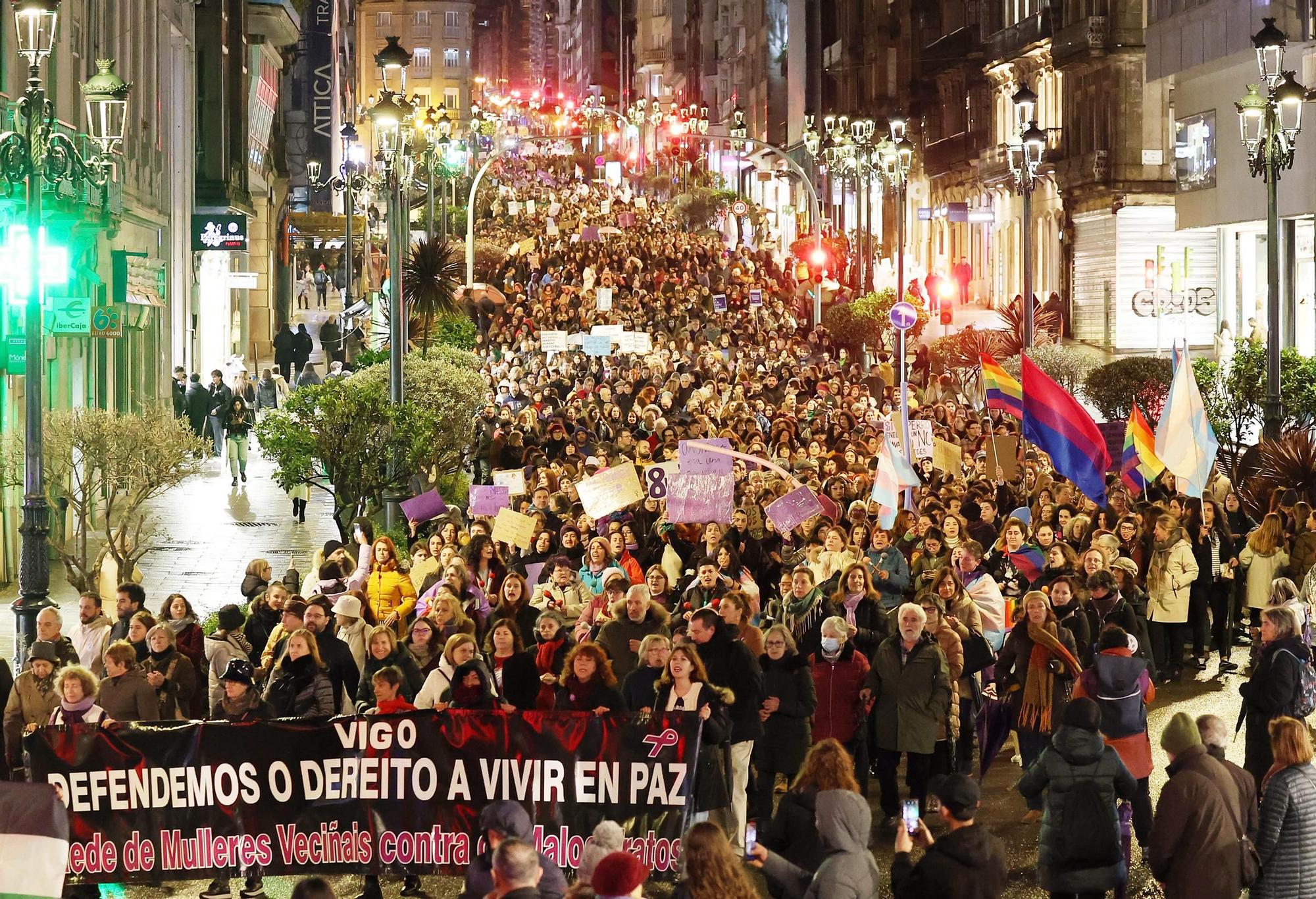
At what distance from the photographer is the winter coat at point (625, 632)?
39.4ft

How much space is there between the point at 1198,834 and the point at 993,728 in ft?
12.5

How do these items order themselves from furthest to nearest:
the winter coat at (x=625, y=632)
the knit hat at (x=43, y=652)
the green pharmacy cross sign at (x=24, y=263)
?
the green pharmacy cross sign at (x=24, y=263) < the winter coat at (x=625, y=632) < the knit hat at (x=43, y=652)

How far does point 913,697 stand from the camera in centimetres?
1151

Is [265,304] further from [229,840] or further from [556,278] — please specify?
[229,840]

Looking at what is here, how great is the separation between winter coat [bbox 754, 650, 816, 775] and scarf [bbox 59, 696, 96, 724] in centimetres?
341

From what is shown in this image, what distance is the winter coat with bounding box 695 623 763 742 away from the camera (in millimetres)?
10836

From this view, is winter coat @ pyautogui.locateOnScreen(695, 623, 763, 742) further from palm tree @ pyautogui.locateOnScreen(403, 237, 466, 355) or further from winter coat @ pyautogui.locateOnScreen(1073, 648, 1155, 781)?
palm tree @ pyautogui.locateOnScreen(403, 237, 466, 355)

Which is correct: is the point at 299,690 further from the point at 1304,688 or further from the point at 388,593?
the point at 1304,688

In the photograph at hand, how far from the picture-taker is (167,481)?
20.0 m

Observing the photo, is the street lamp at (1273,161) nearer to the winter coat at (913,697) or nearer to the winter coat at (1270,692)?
the winter coat at (1270,692)

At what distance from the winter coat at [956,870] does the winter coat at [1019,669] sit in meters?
4.31

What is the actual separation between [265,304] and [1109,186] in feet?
78.0

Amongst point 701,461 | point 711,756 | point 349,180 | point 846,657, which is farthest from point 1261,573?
point 349,180

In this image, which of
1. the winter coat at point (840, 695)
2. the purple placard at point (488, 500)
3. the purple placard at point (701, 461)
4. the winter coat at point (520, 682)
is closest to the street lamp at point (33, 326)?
the purple placard at point (488, 500)
